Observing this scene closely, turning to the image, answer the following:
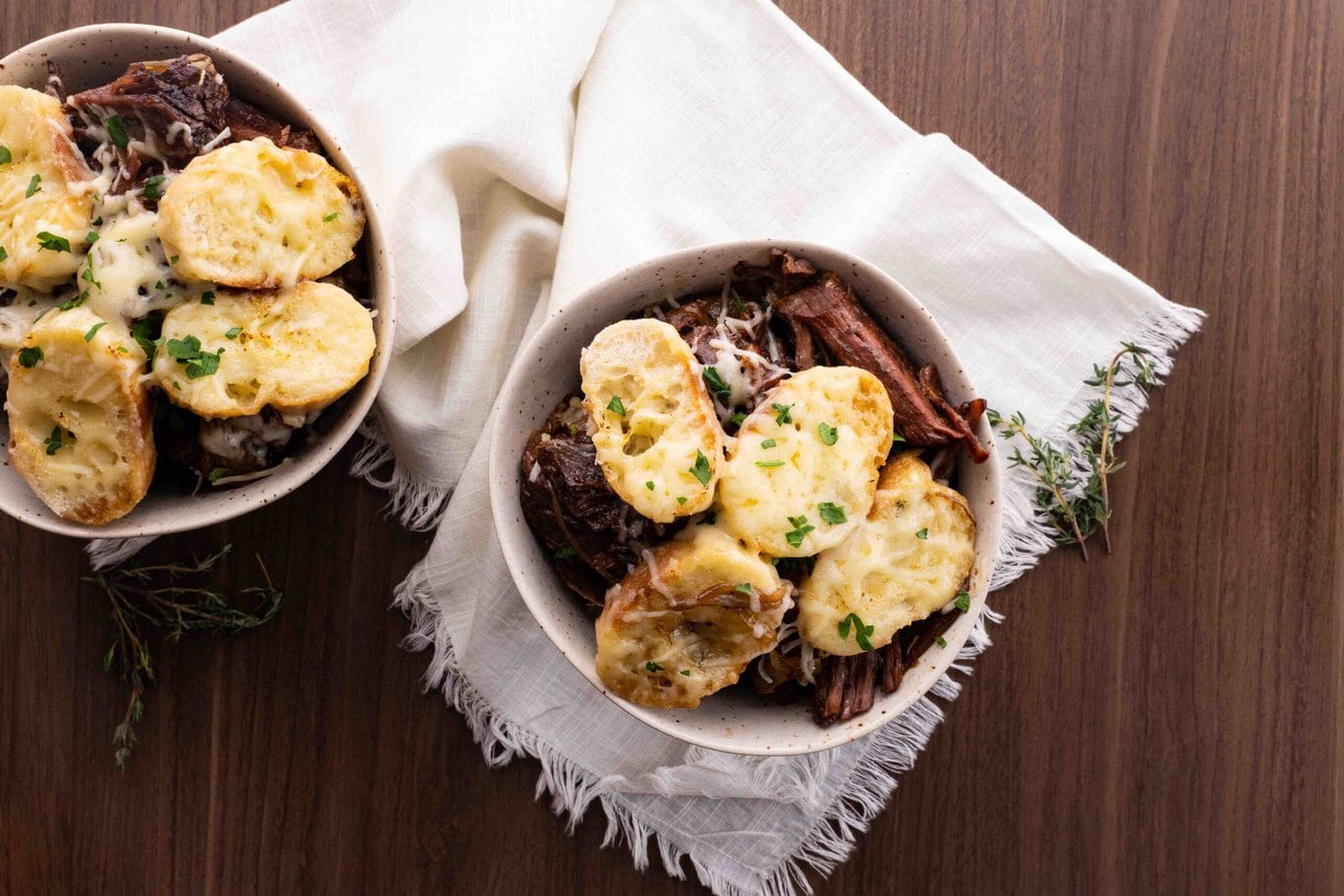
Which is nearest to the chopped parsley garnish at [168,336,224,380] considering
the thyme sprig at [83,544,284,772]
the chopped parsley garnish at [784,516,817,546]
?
the thyme sprig at [83,544,284,772]

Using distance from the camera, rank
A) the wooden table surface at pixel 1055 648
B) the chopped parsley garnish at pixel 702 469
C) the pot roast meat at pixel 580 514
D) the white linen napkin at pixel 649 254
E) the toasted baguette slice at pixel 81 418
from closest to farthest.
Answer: the chopped parsley garnish at pixel 702 469 → the toasted baguette slice at pixel 81 418 → the pot roast meat at pixel 580 514 → the white linen napkin at pixel 649 254 → the wooden table surface at pixel 1055 648

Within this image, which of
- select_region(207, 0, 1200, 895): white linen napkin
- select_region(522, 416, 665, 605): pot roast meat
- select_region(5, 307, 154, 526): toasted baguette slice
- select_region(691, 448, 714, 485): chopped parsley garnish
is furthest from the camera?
select_region(207, 0, 1200, 895): white linen napkin

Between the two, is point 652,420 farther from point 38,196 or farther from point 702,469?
point 38,196

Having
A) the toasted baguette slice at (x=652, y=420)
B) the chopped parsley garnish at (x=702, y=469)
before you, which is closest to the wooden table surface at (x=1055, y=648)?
the toasted baguette slice at (x=652, y=420)

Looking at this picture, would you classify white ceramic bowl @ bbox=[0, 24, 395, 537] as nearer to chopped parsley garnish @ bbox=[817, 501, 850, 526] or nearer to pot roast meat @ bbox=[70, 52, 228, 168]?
pot roast meat @ bbox=[70, 52, 228, 168]

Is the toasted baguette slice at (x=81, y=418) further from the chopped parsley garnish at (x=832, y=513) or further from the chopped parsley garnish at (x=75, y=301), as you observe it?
the chopped parsley garnish at (x=832, y=513)

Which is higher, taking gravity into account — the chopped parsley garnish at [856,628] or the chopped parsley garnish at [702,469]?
the chopped parsley garnish at [702,469]
